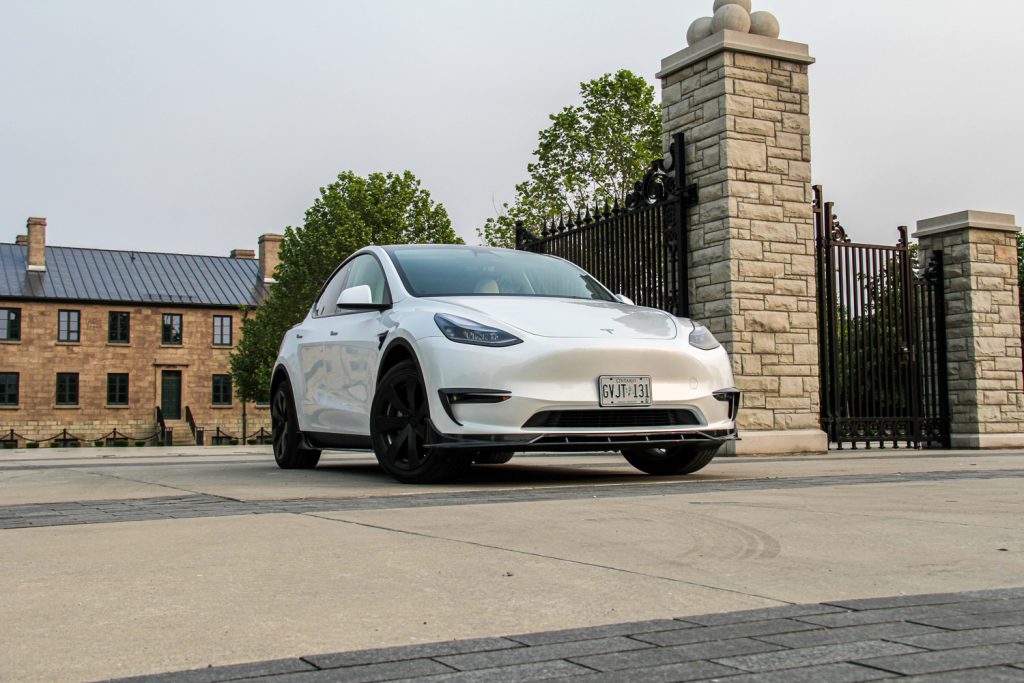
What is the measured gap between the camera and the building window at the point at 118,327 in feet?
190

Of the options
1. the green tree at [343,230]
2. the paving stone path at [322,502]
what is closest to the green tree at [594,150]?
the green tree at [343,230]

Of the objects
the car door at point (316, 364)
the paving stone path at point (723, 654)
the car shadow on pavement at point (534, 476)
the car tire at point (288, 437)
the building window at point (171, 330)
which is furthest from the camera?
the building window at point (171, 330)

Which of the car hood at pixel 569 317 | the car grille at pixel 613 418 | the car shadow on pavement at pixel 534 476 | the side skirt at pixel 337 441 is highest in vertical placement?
the car hood at pixel 569 317

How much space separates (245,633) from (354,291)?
494cm

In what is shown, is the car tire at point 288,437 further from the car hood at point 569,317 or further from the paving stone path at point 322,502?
the paving stone path at point 322,502

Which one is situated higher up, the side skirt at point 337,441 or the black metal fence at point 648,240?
the black metal fence at point 648,240

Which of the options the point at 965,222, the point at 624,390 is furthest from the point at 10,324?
the point at 624,390

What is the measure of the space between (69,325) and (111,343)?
89.9 inches

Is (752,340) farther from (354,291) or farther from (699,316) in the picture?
(354,291)

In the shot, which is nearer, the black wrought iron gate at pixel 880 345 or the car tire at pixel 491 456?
the car tire at pixel 491 456

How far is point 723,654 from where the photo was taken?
7.62 feet

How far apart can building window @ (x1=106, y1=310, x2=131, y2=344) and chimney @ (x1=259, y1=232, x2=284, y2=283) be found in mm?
8727

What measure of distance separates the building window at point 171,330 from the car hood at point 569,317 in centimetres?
5529

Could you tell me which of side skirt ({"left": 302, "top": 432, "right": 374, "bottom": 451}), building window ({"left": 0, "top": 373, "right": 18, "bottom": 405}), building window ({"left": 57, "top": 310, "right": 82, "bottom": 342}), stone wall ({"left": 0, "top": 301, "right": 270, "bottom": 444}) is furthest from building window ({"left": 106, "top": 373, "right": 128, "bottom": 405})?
side skirt ({"left": 302, "top": 432, "right": 374, "bottom": 451})
